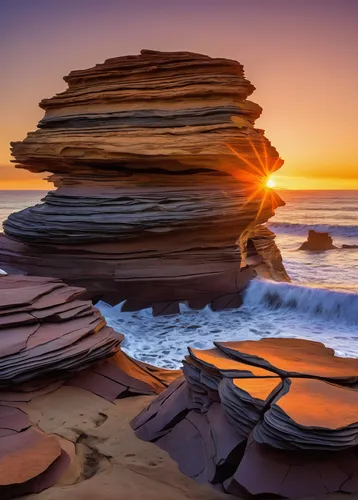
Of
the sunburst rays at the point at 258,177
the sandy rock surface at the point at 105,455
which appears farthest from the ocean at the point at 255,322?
the sandy rock surface at the point at 105,455

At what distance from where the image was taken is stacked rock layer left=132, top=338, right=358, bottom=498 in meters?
2.77

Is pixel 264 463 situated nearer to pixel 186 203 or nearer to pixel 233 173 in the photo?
pixel 186 203

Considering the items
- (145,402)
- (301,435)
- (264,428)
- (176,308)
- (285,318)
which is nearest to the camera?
(301,435)

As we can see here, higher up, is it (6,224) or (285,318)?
(6,224)

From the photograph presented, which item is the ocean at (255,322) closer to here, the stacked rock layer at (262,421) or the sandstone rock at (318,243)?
the stacked rock layer at (262,421)

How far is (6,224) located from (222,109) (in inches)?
197

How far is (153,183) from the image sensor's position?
399 inches

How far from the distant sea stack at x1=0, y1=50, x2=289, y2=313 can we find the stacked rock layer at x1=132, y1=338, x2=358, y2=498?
221 inches

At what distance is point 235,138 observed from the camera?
30.8 feet

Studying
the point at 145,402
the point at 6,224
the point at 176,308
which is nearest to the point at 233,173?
the point at 176,308

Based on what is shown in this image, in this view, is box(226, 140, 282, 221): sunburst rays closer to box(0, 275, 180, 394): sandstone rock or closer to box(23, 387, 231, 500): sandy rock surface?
box(0, 275, 180, 394): sandstone rock

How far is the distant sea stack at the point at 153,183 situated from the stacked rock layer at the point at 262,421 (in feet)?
18.4

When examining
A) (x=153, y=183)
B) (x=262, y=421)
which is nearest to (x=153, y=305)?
(x=153, y=183)

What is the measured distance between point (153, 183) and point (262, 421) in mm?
7563
